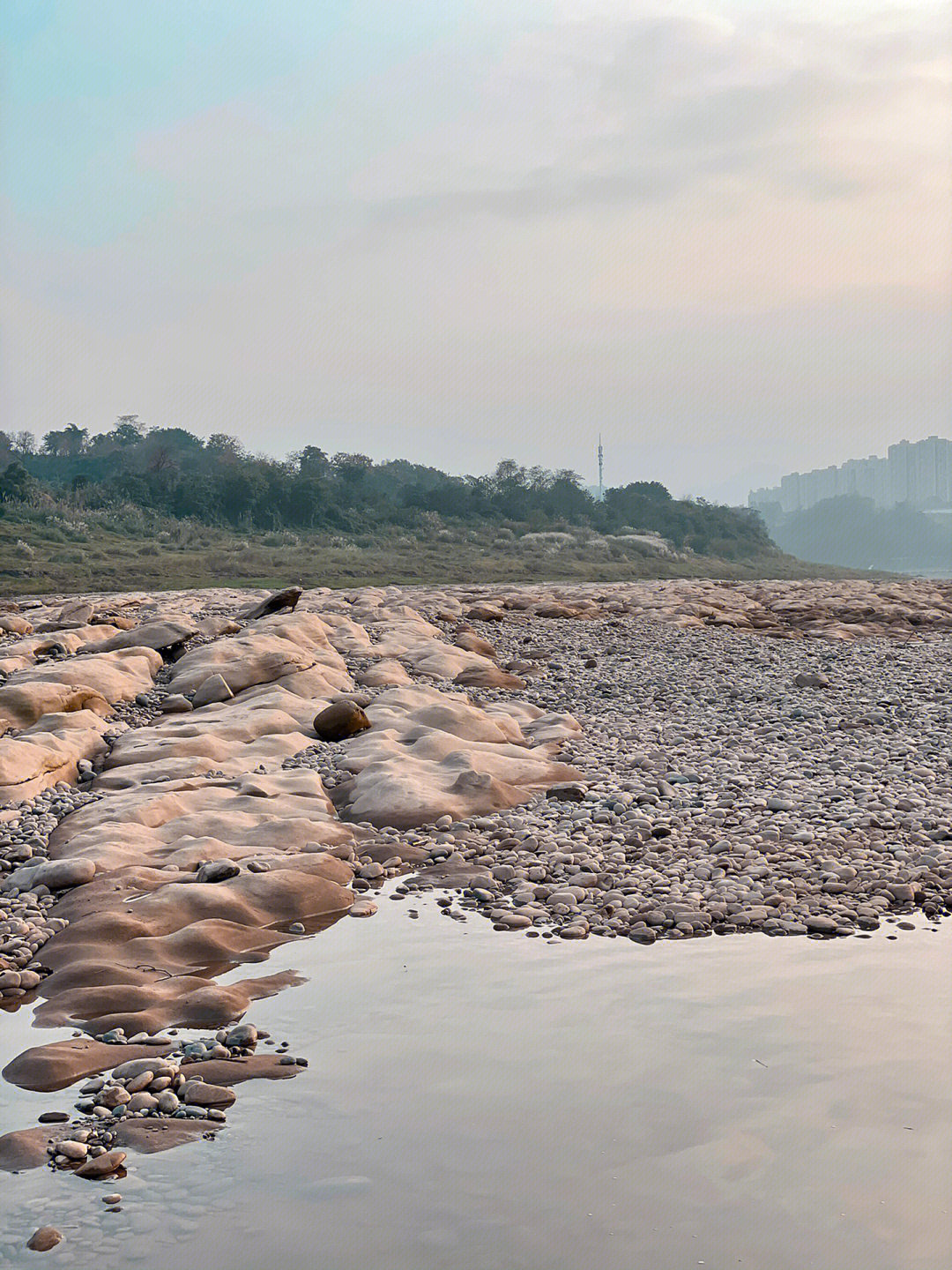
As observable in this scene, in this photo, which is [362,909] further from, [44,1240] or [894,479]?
[894,479]

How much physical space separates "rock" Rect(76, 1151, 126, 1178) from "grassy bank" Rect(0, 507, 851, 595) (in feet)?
99.9

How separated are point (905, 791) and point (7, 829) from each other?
22.2ft

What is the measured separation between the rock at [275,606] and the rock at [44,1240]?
13621 millimetres

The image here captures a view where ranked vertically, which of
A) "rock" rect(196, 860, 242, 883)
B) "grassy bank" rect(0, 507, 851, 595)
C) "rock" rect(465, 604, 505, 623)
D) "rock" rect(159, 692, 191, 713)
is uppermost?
"grassy bank" rect(0, 507, 851, 595)

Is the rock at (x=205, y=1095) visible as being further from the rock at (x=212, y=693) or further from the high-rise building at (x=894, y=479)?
the high-rise building at (x=894, y=479)

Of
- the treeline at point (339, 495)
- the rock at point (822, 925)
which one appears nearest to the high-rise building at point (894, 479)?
the treeline at point (339, 495)

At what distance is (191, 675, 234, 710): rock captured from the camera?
11.5 meters

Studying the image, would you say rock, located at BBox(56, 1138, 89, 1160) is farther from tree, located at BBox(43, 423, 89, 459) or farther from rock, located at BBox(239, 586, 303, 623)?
tree, located at BBox(43, 423, 89, 459)

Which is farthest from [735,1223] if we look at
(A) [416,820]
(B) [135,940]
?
(A) [416,820]

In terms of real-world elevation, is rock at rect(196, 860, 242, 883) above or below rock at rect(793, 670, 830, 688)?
below

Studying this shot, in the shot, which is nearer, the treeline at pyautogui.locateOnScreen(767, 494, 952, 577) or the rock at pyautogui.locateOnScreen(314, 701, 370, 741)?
the rock at pyautogui.locateOnScreen(314, 701, 370, 741)

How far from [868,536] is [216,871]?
133 meters

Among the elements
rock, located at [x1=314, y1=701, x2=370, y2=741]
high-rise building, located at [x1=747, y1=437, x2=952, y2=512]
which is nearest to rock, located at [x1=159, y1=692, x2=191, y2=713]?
rock, located at [x1=314, y1=701, x2=370, y2=741]

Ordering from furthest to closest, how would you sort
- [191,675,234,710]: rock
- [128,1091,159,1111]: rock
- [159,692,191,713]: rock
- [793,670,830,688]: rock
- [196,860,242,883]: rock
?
1. [793,670,830,688]: rock
2. [191,675,234,710]: rock
3. [159,692,191,713]: rock
4. [196,860,242,883]: rock
5. [128,1091,159,1111]: rock
